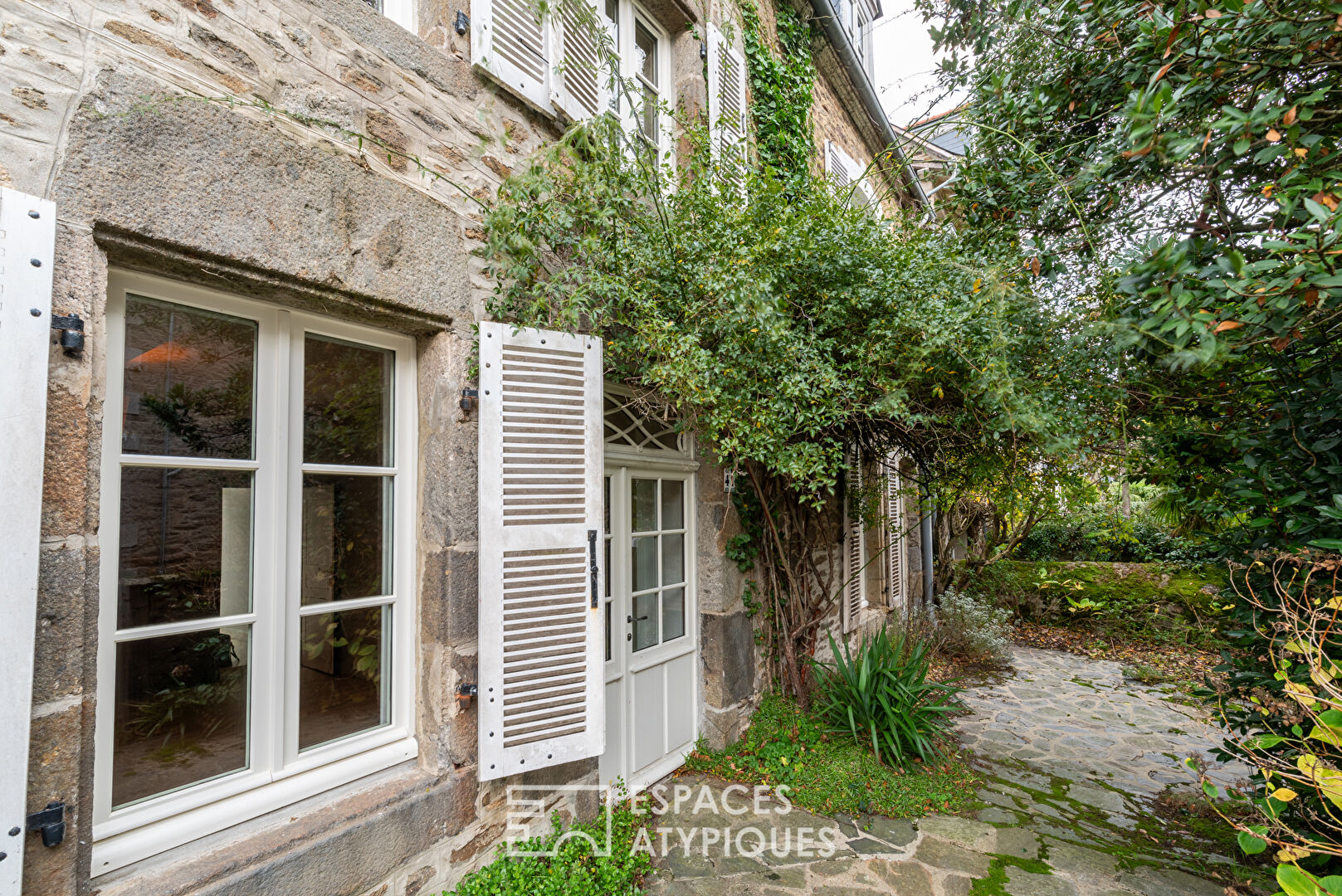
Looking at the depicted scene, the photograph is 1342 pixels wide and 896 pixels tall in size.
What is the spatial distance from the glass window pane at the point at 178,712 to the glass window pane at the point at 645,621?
2.04m

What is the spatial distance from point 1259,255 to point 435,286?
2923mm

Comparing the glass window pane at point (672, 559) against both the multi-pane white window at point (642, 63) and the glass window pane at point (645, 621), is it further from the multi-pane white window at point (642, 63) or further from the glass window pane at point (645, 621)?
the multi-pane white window at point (642, 63)

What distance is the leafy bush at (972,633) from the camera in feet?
21.7

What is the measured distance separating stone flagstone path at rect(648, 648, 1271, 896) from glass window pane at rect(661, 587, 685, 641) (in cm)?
88

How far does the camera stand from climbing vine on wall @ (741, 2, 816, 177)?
4633 millimetres

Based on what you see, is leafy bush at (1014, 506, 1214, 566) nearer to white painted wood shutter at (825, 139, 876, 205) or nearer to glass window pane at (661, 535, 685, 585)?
white painted wood shutter at (825, 139, 876, 205)

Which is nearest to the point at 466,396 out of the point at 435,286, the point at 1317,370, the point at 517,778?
the point at 435,286

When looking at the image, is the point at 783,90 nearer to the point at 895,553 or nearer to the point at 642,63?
the point at 642,63

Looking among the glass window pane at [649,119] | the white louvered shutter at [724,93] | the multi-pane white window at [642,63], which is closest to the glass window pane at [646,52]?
the multi-pane white window at [642,63]

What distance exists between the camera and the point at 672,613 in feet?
12.8

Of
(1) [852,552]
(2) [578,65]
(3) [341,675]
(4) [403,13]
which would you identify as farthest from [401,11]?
(1) [852,552]

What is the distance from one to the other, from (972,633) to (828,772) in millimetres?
3808

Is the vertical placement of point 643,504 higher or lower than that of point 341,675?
higher

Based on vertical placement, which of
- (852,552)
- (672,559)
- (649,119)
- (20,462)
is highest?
(649,119)
